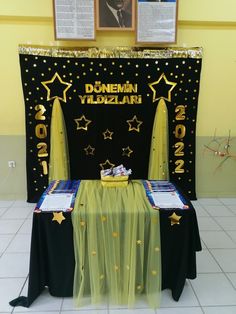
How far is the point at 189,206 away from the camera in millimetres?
1955

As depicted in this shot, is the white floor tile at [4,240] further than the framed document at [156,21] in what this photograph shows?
No

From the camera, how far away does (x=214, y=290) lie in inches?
83.9

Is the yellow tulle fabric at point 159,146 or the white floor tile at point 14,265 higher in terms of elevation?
the yellow tulle fabric at point 159,146

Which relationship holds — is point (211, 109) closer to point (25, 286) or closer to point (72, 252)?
point (72, 252)

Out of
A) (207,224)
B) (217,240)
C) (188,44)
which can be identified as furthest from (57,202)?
(188,44)

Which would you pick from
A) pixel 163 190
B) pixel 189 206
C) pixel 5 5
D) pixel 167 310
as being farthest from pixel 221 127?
pixel 5 5

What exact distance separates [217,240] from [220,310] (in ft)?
3.25

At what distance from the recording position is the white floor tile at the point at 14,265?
2314mm

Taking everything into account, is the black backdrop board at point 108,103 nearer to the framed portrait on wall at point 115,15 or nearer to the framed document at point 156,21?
the framed document at point 156,21

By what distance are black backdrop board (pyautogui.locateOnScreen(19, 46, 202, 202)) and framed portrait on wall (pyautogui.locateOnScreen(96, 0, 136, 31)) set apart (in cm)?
26

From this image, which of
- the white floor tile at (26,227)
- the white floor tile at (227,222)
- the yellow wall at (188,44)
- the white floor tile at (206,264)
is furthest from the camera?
the yellow wall at (188,44)

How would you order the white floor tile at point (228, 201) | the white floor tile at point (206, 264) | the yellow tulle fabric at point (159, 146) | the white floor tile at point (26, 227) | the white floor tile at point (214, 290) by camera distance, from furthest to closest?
the white floor tile at point (228, 201), the yellow tulle fabric at point (159, 146), the white floor tile at point (26, 227), the white floor tile at point (206, 264), the white floor tile at point (214, 290)

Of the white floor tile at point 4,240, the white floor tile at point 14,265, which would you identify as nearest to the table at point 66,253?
the white floor tile at point 14,265

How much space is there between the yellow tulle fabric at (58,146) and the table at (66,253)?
64.9 inches
